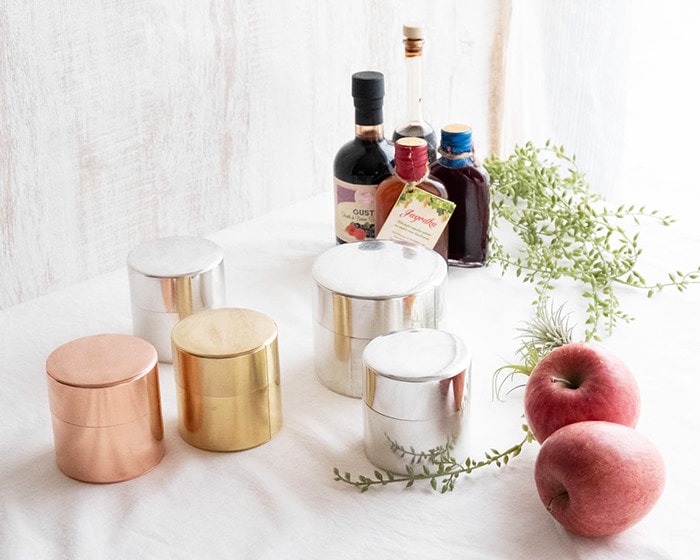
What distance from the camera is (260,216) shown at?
1345 millimetres

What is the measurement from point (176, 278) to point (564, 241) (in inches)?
19.4

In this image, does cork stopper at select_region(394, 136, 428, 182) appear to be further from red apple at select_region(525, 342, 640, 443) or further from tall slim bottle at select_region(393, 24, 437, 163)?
red apple at select_region(525, 342, 640, 443)

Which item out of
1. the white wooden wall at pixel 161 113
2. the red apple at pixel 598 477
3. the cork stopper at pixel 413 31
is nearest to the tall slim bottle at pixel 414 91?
the cork stopper at pixel 413 31

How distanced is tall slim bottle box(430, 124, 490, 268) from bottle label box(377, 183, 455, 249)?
4 cm

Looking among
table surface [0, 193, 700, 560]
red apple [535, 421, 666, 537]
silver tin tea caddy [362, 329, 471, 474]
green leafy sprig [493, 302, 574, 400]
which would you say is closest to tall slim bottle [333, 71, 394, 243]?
table surface [0, 193, 700, 560]

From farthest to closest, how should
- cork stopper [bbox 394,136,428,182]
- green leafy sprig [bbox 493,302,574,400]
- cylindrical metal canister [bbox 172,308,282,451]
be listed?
cork stopper [bbox 394,136,428,182], green leafy sprig [bbox 493,302,574,400], cylindrical metal canister [bbox 172,308,282,451]

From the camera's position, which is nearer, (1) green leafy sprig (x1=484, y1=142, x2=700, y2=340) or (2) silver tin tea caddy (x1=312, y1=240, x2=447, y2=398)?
(2) silver tin tea caddy (x1=312, y1=240, x2=447, y2=398)

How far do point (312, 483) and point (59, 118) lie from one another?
55 cm

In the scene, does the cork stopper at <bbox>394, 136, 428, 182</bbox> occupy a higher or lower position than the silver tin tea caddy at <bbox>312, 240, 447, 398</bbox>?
higher

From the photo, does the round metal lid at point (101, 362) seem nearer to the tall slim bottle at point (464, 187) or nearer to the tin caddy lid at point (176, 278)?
the tin caddy lid at point (176, 278)

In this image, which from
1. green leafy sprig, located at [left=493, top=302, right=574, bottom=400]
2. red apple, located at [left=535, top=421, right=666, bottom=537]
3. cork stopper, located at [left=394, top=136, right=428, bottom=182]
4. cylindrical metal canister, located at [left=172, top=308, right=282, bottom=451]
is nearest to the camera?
red apple, located at [left=535, top=421, right=666, bottom=537]

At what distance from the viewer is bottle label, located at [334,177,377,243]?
1.13 metres

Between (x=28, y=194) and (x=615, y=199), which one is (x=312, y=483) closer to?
(x=28, y=194)

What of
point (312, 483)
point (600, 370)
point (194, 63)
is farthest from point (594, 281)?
point (194, 63)
